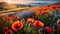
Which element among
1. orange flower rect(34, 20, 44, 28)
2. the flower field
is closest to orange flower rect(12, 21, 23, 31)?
the flower field

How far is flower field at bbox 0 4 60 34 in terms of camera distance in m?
1.04

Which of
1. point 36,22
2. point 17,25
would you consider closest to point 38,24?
point 36,22

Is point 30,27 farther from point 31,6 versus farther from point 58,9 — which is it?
point 58,9

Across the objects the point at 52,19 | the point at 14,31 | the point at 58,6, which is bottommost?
the point at 14,31

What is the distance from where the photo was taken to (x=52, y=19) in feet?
3.48

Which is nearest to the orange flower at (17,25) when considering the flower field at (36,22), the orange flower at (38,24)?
the flower field at (36,22)

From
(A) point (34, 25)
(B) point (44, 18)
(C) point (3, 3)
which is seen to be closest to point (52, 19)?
(B) point (44, 18)

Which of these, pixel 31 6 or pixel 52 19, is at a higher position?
pixel 31 6

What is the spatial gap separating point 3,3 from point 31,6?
0.91ft

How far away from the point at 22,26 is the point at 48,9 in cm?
30

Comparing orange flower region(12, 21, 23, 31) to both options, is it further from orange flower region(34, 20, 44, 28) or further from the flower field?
orange flower region(34, 20, 44, 28)

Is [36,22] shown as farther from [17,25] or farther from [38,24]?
[17,25]

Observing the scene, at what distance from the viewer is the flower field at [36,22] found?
1.04 m

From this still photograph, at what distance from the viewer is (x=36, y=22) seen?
106 cm
